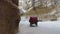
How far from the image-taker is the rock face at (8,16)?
1.68 m

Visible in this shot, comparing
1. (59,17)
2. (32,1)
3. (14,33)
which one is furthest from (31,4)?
(14,33)

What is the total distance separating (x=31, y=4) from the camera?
19.3 ft

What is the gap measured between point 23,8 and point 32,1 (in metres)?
0.41

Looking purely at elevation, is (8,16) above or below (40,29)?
above

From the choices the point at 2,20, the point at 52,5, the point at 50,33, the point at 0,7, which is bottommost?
the point at 50,33

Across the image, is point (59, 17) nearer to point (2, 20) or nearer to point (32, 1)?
point (32, 1)

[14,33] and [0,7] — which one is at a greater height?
[0,7]

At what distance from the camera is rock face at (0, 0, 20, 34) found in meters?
1.68

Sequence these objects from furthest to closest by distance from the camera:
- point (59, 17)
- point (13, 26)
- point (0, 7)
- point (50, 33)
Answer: point (59, 17) < point (50, 33) < point (13, 26) < point (0, 7)

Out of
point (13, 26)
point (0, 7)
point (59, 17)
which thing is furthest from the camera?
point (59, 17)

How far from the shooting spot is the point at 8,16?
1.73 meters

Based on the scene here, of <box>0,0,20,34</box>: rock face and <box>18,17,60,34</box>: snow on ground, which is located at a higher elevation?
<box>0,0,20,34</box>: rock face

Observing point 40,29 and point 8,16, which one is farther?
point 40,29

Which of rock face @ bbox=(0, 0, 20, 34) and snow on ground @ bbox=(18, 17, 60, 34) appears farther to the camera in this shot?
snow on ground @ bbox=(18, 17, 60, 34)
